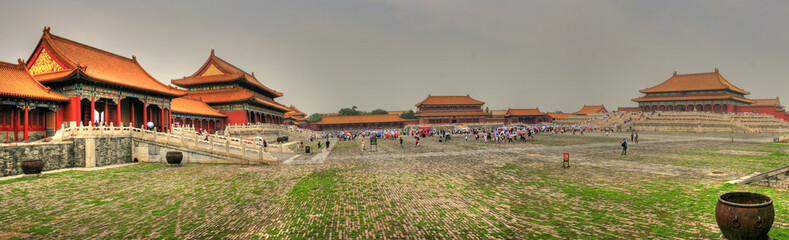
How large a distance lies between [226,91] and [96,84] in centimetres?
2240

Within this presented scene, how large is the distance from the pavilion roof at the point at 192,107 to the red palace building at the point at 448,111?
1816 inches

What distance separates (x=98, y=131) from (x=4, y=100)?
158 inches

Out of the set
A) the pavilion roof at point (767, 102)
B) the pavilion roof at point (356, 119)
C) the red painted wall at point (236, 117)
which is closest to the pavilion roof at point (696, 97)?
the pavilion roof at point (767, 102)

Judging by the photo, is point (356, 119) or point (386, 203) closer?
point (386, 203)

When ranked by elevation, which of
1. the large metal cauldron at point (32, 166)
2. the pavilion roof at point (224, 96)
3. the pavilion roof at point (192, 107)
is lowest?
the large metal cauldron at point (32, 166)

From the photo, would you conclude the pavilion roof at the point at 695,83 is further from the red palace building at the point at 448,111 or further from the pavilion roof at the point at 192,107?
the pavilion roof at the point at 192,107

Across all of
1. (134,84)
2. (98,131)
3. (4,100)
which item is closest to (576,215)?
(98,131)

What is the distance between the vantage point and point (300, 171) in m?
16.2

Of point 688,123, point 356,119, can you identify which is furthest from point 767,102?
point 356,119

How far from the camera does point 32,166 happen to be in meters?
14.3

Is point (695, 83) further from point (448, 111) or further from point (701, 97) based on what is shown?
point (448, 111)

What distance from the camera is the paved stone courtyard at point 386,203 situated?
7035mm

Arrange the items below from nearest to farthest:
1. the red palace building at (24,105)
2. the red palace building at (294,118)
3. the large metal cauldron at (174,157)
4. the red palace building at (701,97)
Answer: the red palace building at (24,105) < the large metal cauldron at (174,157) < the red palace building at (701,97) < the red palace building at (294,118)

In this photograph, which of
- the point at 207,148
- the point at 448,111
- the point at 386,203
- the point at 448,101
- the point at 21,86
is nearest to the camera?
the point at 386,203
